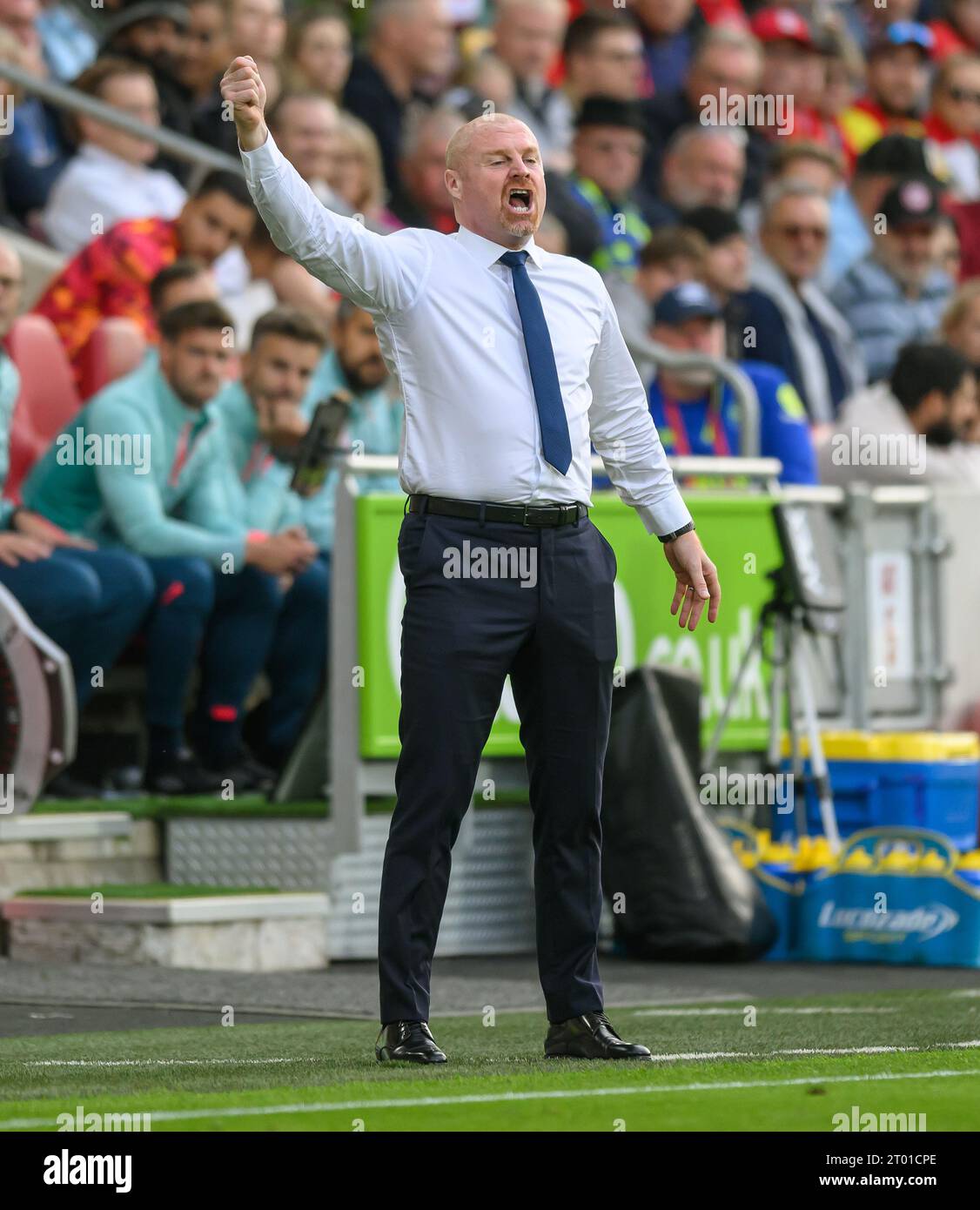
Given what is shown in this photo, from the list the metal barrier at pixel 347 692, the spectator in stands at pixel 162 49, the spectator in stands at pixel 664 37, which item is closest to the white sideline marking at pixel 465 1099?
the metal barrier at pixel 347 692

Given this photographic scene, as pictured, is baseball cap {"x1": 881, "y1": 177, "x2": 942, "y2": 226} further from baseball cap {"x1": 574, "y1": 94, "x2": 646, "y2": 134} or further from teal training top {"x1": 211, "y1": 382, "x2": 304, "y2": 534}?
teal training top {"x1": 211, "y1": 382, "x2": 304, "y2": 534}

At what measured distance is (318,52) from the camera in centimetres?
1378

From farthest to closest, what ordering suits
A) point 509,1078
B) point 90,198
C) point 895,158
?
point 895,158 < point 90,198 < point 509,1078

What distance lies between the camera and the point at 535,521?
6.06 m

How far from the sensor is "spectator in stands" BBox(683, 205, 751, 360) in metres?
13.2

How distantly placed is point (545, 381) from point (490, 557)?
0.42 metres

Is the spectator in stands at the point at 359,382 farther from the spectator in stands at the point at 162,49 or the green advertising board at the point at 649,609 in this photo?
the spectator in stands at the point at 162,49

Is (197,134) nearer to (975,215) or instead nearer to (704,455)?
(704,455)

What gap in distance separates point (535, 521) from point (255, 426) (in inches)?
195

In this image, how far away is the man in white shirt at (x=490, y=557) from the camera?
19.8 feet

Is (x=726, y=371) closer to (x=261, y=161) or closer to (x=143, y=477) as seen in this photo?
(x=143, y=477)

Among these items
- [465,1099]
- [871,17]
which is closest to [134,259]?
[465,1099]


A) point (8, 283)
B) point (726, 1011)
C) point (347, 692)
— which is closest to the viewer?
point (726, 1011)
